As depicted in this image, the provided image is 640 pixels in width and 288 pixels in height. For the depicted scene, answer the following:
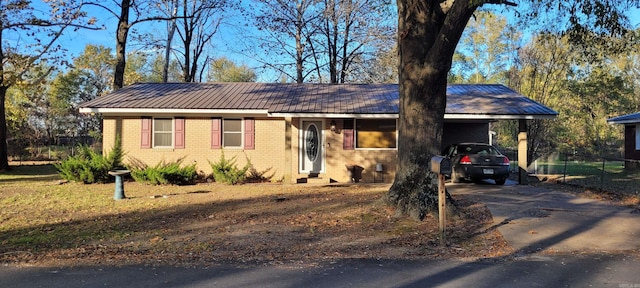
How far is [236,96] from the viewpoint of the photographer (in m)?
17.2

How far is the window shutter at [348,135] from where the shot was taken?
51.5 ft

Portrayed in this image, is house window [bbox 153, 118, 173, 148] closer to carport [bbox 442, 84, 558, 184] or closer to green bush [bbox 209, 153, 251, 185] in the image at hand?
green bush [bbox 209, 153, 251, 185]

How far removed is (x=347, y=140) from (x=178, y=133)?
616 cm

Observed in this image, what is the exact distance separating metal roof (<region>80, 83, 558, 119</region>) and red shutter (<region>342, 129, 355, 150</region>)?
0.92m

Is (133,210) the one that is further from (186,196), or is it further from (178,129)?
(178,129)

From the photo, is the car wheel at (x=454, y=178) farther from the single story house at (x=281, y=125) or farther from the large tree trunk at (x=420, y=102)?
the large tree trunk at (x=420, y=102)

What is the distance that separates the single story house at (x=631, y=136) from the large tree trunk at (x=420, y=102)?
17771 mm

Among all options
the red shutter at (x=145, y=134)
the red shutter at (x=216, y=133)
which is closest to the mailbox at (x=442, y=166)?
the red shutter at (x=216, y=133)

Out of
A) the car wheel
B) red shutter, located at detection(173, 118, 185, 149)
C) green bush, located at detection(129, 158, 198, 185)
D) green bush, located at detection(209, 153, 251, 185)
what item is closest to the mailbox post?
the car wheel

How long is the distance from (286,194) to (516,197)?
6.06 m

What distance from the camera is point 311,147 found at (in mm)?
16141

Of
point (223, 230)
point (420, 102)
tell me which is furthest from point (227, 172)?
point (420, 102)

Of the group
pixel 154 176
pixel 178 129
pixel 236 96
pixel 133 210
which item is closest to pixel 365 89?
pixel 236 96

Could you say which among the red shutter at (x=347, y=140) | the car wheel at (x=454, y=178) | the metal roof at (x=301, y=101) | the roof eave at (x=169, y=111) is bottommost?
the car wheel at (x=454, y=178)
